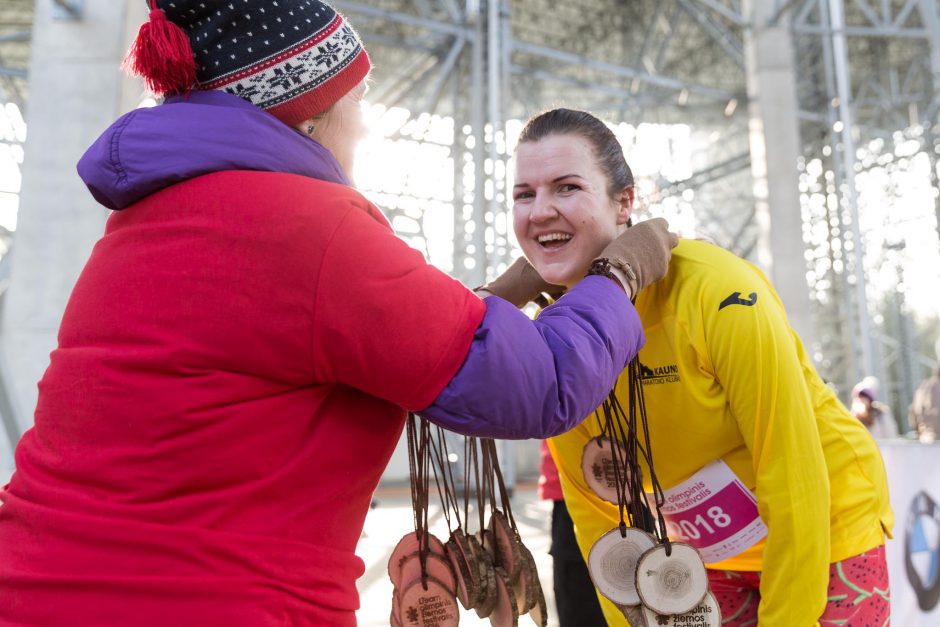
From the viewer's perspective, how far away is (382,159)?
58.4 ft

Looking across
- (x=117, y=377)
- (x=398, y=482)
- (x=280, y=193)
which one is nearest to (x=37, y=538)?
(x=117, y=377)

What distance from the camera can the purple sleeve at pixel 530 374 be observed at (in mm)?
996

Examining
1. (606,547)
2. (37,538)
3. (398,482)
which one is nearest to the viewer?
(37,538)

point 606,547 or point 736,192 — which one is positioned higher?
point 736,192

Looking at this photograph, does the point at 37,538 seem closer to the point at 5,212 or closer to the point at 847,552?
the point at 847,552

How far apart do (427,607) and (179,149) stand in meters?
Answer: 1.04

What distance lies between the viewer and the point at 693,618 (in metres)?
1.53

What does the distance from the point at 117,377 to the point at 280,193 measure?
30cm

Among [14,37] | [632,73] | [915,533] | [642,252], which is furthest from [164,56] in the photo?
[632,73]

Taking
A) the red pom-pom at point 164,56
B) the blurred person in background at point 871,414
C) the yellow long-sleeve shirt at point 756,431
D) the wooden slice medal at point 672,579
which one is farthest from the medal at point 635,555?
the blurred person in background at point 871,414

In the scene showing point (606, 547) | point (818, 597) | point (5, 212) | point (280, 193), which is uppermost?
point (5, 212)

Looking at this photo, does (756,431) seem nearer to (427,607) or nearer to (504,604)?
(504,604)

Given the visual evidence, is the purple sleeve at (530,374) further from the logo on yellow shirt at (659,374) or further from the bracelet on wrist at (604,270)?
the logo on yellow shirt at (659,374)

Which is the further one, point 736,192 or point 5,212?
point 736,192
